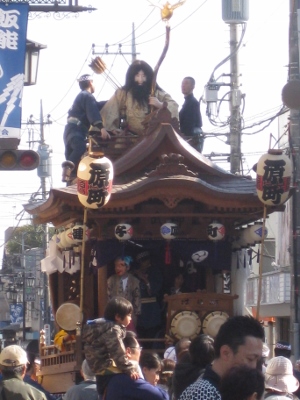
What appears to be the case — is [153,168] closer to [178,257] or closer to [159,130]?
[159,130]

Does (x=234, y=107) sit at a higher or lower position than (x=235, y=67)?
lower

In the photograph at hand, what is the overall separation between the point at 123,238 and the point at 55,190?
1110mm

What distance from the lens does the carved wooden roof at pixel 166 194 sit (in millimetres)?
12164

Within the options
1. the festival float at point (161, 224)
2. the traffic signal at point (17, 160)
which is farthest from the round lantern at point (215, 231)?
the traffic signal at point (17, 160)

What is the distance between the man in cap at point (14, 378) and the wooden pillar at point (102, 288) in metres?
5.14

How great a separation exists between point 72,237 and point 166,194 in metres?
1.72

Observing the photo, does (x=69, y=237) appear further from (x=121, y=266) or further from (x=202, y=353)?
(x=202, y=353)

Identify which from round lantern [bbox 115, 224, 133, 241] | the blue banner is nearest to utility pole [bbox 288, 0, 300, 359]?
round lantern [bbox 115, 224, 133, 241]

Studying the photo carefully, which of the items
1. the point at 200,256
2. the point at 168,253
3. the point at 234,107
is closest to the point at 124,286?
the point at 168,253

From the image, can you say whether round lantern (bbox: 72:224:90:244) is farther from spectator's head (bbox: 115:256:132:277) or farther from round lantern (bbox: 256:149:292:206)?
round lantern (bbox: 256:149:292:206)

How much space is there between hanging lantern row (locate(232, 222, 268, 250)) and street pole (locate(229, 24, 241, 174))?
29.8ft

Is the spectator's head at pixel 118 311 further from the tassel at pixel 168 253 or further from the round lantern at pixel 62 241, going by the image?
the round lantern at pixel 62 241

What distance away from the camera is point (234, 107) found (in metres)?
23.7

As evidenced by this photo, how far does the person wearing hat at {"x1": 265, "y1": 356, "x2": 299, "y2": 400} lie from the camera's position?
668 centimetres
